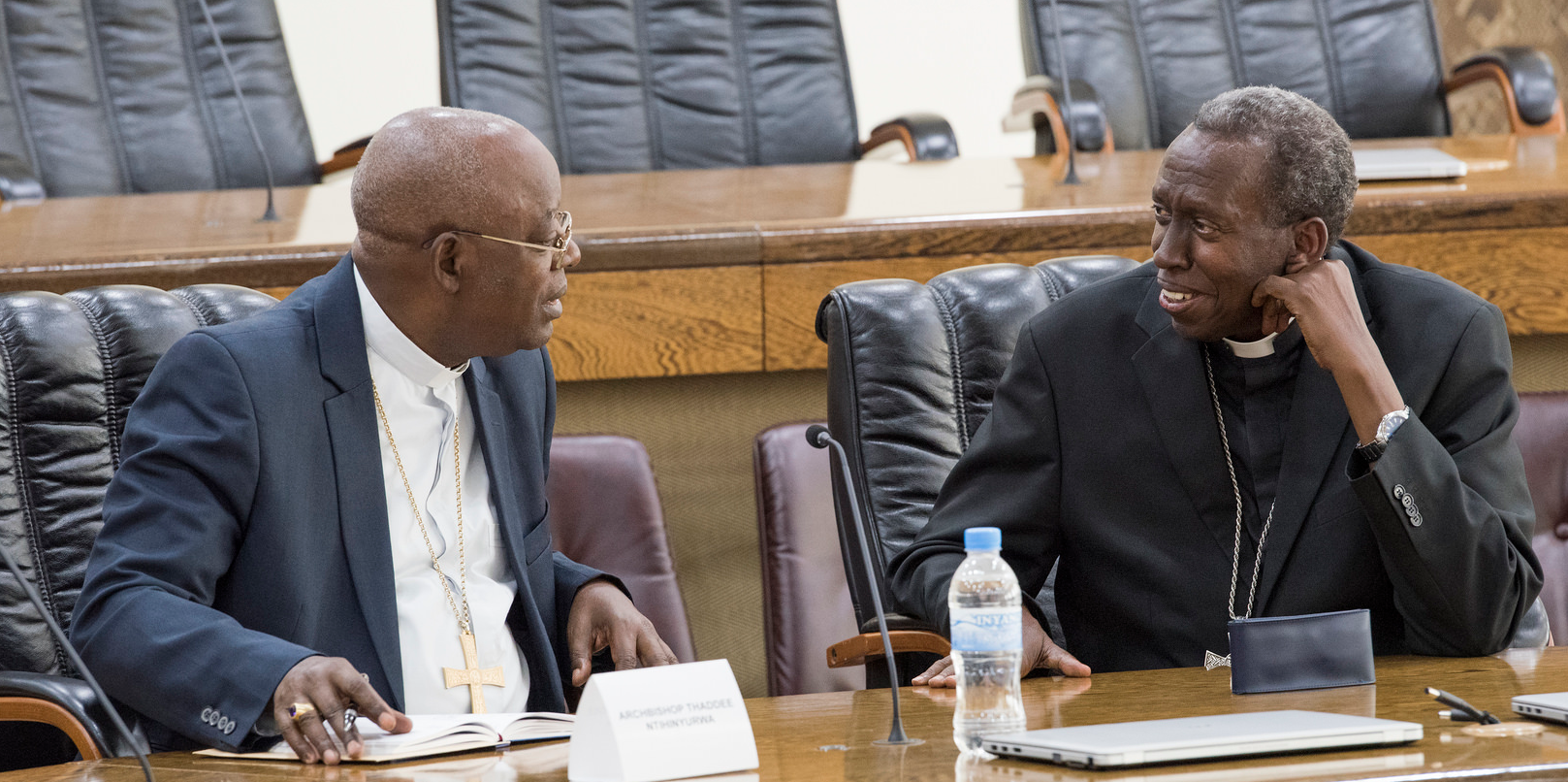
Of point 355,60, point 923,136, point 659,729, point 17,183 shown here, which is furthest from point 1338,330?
point 355,60

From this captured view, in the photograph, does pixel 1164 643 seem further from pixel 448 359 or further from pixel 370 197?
pixel 370 197

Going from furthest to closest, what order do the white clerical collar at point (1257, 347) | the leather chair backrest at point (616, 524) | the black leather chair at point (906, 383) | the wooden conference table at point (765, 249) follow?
the wooden conference table at point (765, 249) → the leather chair backrest at point (616, 524) → the black leather chair at point (906, 383) → the white clerical collar at point (1257, 347)

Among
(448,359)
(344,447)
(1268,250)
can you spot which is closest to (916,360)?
(1268,250)

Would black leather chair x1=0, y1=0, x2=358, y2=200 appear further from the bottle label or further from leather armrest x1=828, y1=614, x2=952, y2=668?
the bottle label

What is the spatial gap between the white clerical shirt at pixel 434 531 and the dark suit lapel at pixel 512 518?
0.05 ft

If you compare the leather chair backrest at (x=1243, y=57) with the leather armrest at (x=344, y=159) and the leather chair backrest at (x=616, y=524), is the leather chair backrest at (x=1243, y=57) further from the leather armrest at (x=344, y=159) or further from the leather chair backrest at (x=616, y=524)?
the leather chair backrest at (x=616, y=524)

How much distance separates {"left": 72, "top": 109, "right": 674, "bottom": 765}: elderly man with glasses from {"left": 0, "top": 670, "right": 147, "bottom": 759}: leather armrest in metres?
0.05

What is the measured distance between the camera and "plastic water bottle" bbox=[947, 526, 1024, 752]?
47.3 inches

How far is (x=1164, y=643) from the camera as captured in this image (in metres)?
1.76

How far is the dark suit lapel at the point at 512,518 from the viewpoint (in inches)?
66.1

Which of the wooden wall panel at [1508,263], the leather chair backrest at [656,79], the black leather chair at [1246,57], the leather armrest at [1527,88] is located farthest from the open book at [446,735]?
the leather armrest at [1527,88]

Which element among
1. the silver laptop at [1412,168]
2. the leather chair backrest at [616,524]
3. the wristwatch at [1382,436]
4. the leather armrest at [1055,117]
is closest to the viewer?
the wristwatch at [1382,436]

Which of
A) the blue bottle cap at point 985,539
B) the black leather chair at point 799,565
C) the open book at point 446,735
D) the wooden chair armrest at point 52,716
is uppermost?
the blue bottle cap at point 985,539

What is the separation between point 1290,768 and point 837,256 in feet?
5.12
